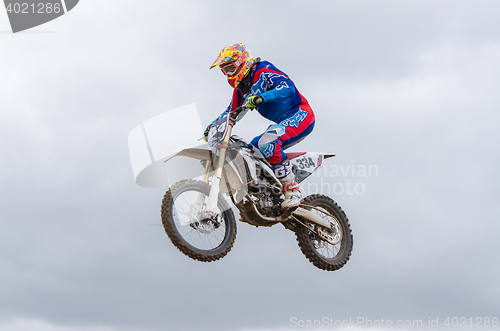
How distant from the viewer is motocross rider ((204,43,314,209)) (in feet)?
33.1

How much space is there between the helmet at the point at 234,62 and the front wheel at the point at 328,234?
3024mm

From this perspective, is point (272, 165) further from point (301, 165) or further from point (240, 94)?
point (240, 94)

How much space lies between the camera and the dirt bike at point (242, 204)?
348 inches

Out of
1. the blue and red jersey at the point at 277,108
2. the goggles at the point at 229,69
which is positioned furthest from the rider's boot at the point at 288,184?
the goggles at the point at 229,69

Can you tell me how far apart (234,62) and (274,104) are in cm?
126

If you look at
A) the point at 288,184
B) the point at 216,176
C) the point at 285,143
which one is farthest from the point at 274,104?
the point at 216,176

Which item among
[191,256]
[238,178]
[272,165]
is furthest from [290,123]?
[191,256]

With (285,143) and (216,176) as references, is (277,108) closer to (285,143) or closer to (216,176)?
(285,143)

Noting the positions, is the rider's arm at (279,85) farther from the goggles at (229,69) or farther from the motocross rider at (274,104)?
the goggles at (229,69)

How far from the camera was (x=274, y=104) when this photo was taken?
10758mm

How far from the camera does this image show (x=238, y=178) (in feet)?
31.7

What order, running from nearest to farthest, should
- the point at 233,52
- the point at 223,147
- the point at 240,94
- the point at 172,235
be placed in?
the point at 172,235 < the point at 223,147 < the point at 233,52 < the point at 240,94

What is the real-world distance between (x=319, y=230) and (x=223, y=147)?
10.5ft

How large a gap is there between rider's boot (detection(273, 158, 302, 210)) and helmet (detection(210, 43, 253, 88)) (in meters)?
1.83
